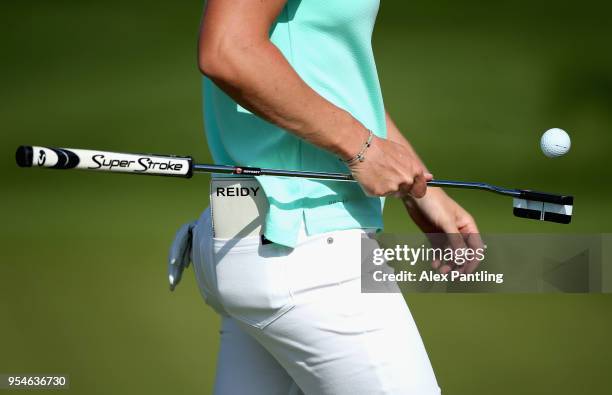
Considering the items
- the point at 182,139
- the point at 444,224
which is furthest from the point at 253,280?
the point at 182,139

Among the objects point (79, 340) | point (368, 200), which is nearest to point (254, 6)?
point (368, 200)

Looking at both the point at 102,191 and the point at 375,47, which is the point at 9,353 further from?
the point at 375,47

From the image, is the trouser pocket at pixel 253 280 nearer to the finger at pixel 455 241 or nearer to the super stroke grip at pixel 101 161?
the super stroke grip at pixel 101 161

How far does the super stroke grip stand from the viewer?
1.20 metres

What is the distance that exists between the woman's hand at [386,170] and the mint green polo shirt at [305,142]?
0.05 meters

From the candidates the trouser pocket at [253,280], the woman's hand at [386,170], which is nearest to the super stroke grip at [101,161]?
the trouser pocket at [253,280]

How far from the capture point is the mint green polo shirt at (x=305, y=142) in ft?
4.16

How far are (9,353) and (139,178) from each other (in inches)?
39.6

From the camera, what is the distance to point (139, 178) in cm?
361

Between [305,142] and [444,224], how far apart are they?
42cm

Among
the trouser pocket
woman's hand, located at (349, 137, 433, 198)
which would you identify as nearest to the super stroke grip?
the trouser pocket
